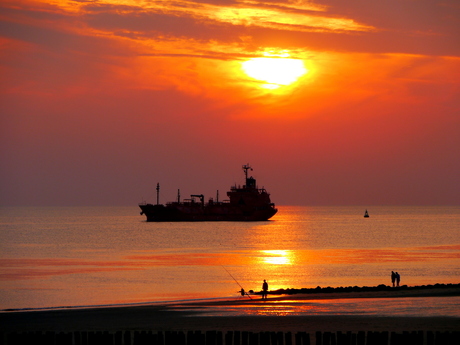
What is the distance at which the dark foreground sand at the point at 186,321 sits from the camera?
25625mm

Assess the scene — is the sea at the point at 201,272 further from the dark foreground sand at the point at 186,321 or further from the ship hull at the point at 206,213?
the ship hull at the point at 206,213

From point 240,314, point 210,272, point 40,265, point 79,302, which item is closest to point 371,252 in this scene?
point 210,272

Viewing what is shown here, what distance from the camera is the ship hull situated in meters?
162

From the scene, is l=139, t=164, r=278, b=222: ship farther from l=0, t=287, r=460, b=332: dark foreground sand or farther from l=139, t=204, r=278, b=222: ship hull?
l=0, t=287, r=460, b=332: dark foreground sand

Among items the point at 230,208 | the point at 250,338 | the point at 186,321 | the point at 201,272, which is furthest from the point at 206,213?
the point at 250,338

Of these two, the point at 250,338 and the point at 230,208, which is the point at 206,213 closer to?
the point at 230,208

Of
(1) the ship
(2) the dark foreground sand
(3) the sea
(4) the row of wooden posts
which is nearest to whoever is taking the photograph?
(4) the row of wooden posts

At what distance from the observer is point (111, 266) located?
65750 millimetres

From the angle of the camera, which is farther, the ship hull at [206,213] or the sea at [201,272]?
the ship hull at [206,213]

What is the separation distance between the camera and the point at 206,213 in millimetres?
166625

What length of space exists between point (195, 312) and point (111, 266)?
1388 inches

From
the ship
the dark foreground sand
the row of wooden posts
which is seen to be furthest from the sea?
the ship

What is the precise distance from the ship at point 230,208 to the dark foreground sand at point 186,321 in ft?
407

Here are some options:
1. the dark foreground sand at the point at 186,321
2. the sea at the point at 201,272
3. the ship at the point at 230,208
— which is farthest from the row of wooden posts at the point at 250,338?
the ship at the point at 230,208
